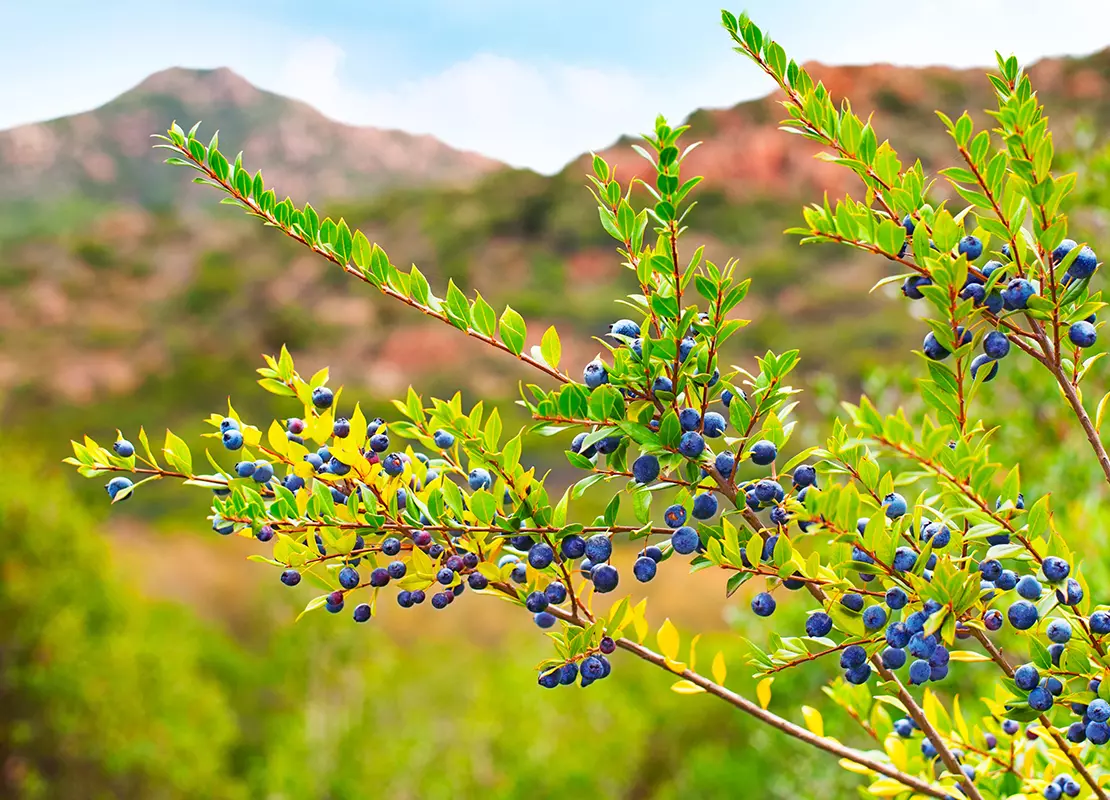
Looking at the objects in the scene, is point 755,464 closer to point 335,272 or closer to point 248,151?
point 248,151

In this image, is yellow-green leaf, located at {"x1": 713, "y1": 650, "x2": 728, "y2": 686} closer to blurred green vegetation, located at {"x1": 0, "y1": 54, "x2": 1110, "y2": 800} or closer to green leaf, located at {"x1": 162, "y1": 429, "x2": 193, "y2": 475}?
green leaf, located at {"x1": 162, "y1": 429, "x2": 193, "y2": 475}

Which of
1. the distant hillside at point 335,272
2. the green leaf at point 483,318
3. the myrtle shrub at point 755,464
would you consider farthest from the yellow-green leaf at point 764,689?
the distant hillside at point 335,272

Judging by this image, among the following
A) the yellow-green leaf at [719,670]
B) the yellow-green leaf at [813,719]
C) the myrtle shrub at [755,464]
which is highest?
the myrtle shrub at [755,464]

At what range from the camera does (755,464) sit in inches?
41.1

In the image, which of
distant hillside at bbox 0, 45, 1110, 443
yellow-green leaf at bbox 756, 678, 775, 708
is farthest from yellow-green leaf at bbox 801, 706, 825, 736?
distant hillside at bbox 0, 45, 1110, 443

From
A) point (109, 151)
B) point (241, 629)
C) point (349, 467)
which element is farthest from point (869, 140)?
point (109, 151)

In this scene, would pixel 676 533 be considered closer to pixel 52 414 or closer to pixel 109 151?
pixel 109 151

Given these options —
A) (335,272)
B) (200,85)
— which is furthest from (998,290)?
(335,272)

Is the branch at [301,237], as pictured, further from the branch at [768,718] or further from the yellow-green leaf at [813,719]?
the yellow-green leaf at [813,719]

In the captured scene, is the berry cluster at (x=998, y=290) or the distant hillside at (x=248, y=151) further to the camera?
the distant hillside at (x=248, y=151)

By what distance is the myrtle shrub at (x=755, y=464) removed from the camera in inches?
36.4

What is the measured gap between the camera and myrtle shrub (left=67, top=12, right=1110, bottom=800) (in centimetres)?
92

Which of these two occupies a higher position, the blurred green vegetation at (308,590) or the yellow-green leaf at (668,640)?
the yellow-green leaf at (668,640)

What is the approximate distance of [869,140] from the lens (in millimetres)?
1056
